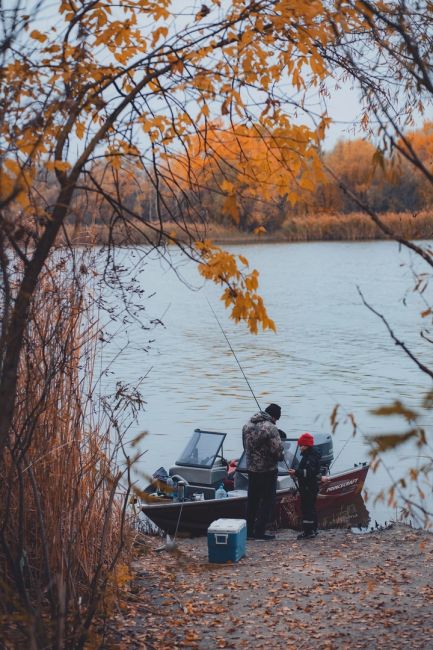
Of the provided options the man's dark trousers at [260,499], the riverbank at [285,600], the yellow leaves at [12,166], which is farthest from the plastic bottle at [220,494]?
the yellow leaves at [12,166]

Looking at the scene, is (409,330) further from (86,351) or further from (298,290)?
(86,351)

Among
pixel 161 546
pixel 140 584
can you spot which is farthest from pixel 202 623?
pixel 161 546

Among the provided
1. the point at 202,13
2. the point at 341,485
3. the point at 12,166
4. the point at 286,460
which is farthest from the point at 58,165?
the point at 341,485

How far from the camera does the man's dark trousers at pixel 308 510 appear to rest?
11758mm

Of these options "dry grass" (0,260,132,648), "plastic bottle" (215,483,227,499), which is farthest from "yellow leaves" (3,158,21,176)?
"plastic bottle" (215,483,227,499)

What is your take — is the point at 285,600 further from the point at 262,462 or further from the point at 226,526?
the point at 262,462

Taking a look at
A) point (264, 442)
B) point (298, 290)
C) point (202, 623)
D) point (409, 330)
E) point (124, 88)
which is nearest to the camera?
point (124, 88)

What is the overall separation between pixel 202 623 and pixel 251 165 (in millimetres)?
4143

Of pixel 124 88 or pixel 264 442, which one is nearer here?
pixel 124 88

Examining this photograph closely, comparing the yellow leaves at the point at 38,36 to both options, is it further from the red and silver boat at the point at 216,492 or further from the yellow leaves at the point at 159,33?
the red and silver boat at the point at 216,492

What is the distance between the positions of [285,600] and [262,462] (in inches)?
114

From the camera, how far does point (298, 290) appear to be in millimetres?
42781

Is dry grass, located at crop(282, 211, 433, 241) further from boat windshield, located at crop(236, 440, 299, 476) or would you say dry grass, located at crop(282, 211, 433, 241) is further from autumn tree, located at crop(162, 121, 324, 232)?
autumn tree, located at crop(162, 121, 324, 232)

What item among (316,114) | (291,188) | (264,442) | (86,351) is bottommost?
(264,442)
